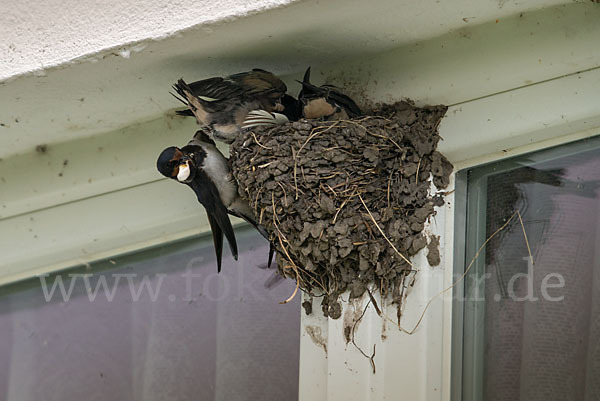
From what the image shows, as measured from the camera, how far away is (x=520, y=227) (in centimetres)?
298

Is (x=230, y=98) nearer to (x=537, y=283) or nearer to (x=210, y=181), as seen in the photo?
(x=210, y=181)

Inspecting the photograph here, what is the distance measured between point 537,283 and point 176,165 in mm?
1383

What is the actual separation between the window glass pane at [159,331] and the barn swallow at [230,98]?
1.62 feet

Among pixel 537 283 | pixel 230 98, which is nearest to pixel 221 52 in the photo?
pixel 230 98

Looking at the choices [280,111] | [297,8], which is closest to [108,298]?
[280,111]

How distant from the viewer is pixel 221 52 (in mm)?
3072

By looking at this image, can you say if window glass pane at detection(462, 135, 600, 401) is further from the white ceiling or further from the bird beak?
the bird beak

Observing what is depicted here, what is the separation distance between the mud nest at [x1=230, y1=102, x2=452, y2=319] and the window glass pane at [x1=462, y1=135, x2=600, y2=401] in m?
0.18

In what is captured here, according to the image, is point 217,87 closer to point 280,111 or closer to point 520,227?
point 280,111

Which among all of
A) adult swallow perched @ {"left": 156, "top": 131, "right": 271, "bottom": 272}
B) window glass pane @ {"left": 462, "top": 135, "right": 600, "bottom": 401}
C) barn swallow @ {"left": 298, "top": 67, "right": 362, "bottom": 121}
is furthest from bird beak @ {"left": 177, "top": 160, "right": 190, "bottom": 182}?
window glass pane @ {"left": 462, "top": 135, "right": 600, "bottom": 401}

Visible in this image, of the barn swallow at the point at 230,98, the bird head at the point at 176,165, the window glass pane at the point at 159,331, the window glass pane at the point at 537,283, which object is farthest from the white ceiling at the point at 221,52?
the window glass pane at the point at 159,331

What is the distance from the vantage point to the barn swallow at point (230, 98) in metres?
3.26

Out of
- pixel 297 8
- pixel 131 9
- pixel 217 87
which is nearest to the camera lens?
pixel 297 8

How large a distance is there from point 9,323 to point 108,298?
1.76 ft
